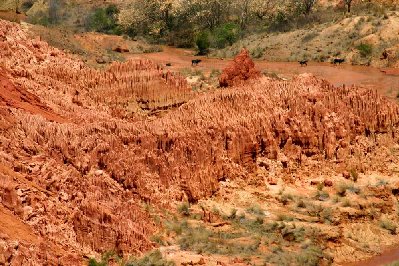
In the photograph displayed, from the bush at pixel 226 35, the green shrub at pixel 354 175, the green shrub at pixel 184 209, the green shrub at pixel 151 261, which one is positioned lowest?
the green shrub at pixel 151 261

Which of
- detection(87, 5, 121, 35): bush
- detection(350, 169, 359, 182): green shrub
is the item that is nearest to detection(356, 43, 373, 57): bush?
detection(350, 169, 359, 182): green shrub

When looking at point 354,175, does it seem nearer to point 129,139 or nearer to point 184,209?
point 184,209

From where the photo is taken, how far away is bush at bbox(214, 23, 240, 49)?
66.8 metres

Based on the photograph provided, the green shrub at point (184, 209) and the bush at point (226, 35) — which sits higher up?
the bush at point (226, 35)

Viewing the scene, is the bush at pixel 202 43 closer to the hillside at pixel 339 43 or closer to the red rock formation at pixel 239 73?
the hillside at pixel 339 43

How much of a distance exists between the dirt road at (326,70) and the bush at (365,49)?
Answer: 1938 mm

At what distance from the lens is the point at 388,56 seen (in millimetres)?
52875

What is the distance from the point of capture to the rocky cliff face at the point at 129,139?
21.6 m

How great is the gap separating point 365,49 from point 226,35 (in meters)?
16.1

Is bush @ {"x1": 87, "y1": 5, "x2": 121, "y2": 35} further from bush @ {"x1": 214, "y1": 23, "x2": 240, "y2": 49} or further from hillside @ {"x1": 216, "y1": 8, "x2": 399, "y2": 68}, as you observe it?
hillside @ {"x1": 216, "y1": 8, "x2": 399, "y2": 68}

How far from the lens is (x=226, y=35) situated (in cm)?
6725

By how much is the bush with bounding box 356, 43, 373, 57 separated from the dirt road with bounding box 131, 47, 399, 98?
1938 mm

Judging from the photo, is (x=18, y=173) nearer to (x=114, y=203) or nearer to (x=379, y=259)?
(x=114, y=203)

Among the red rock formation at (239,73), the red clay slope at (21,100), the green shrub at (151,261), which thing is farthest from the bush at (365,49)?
the green shrub at (151,261)
